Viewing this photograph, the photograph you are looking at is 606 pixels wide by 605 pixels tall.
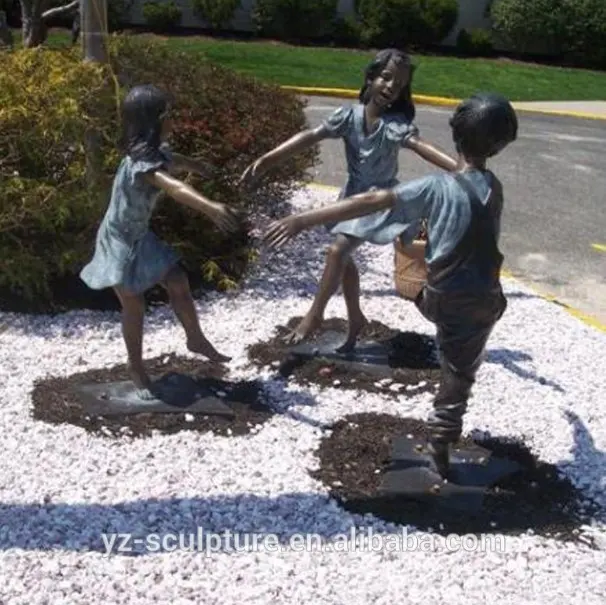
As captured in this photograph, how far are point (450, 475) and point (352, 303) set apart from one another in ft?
4.49

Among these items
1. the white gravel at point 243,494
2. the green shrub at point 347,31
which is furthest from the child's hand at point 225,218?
the green shrub at point 347,31

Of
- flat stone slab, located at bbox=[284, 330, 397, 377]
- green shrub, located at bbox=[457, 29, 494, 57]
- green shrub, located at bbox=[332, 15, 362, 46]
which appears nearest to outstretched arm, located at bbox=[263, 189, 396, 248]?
flat stone slab, located at bbox=[284, 330, 397, 377]

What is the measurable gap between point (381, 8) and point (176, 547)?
20311mm

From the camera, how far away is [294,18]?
2231cm

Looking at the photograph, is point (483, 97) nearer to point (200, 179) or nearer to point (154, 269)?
point (154, 269)

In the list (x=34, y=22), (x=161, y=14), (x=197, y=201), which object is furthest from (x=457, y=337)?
(x=161, y=14)

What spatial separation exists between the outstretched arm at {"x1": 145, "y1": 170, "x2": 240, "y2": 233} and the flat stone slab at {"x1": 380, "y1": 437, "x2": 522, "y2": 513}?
4.00ft

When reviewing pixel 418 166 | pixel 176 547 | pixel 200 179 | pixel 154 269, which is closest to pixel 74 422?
pixel 154 269

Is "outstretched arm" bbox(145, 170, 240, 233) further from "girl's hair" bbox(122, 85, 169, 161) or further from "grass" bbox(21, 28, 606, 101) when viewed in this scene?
"grass" bbox(21, 28, 606, 101)

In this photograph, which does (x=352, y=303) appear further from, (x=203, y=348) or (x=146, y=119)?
(x=146, y=119)

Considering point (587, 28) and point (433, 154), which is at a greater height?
point (433, 154)

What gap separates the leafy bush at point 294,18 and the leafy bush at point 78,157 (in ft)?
53.1

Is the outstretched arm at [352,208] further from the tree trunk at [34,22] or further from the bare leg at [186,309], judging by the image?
the tree trunk at [34,22]

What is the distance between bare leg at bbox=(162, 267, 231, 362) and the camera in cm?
444
